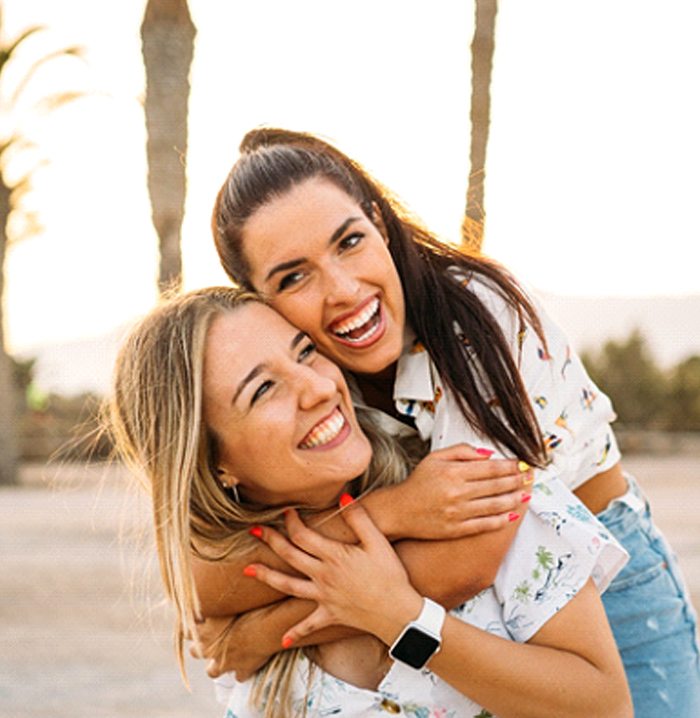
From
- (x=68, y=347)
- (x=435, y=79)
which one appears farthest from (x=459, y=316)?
(x=68, y=347)

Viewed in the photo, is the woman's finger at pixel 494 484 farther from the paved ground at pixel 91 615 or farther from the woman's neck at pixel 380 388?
the paved ground at pixel 91 615

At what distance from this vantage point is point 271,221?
121 inches

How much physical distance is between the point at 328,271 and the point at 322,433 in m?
0.40

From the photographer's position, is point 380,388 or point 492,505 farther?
point 380,388

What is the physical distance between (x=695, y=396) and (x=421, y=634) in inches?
754

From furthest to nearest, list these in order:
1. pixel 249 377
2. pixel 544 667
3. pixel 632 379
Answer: pixel 632 379, pixel 249 377, pixel 544 667

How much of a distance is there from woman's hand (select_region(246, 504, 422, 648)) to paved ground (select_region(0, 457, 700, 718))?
1.21 feet

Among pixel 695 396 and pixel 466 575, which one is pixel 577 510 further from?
pixel 695 396

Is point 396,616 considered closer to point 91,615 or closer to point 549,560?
point 549,560

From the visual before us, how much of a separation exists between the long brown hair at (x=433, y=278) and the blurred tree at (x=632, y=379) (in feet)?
55.8

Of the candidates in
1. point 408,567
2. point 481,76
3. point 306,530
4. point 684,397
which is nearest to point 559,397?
point 408,567

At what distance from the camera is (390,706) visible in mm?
2783

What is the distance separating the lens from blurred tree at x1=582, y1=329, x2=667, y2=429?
20500 mm

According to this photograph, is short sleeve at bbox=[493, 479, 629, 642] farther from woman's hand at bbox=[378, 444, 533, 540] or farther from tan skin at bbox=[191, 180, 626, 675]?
tan skin at bbox=[191, 180, 626, 675]
